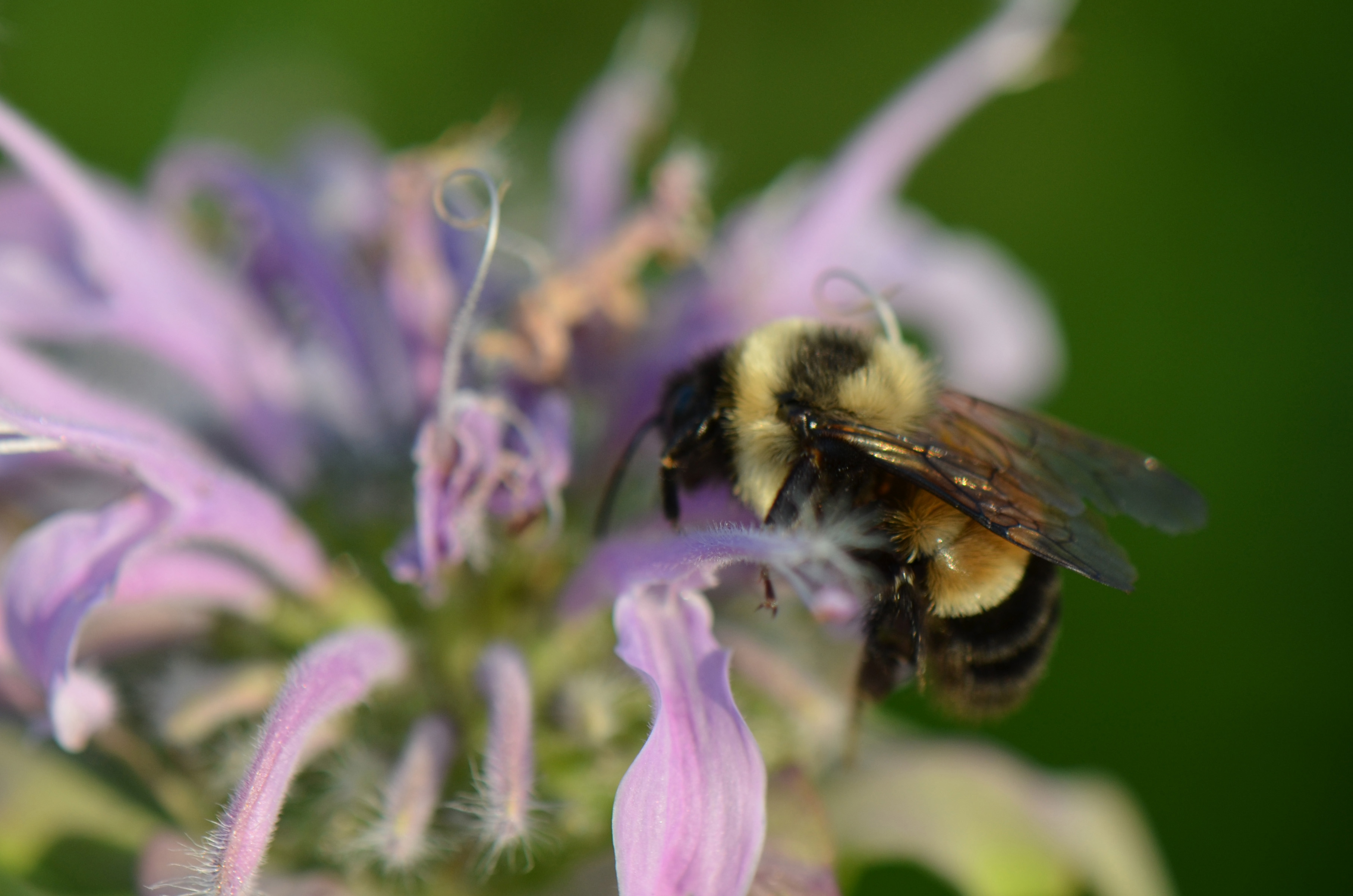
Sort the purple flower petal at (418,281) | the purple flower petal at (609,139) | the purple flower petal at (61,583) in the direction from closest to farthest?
the purple flower petal at (61,583) → the purple flower petal at (418,281) → the purple flower petal at (609,139)

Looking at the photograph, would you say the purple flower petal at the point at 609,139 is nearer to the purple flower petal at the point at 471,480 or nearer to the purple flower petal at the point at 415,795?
the purple flower petal at the point at 471,480

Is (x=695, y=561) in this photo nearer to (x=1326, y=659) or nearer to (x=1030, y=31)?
(x=1030, y=31)

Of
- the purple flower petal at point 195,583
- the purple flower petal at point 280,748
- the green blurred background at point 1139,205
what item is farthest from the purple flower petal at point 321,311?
the green blurred background at point 1139,205

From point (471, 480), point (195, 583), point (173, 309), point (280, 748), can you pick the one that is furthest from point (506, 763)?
point (173, 309)

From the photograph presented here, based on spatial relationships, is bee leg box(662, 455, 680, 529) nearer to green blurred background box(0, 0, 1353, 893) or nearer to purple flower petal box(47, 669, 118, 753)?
purple flower petal box(47, 669, 118, 753)

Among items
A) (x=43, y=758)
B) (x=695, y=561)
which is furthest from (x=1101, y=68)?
(x=43, y=758)

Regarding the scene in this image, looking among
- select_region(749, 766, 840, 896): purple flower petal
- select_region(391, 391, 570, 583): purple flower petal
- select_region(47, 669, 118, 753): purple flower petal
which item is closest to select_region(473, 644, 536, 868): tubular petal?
select_region(391, 391, 570, 583): purple flower petal
